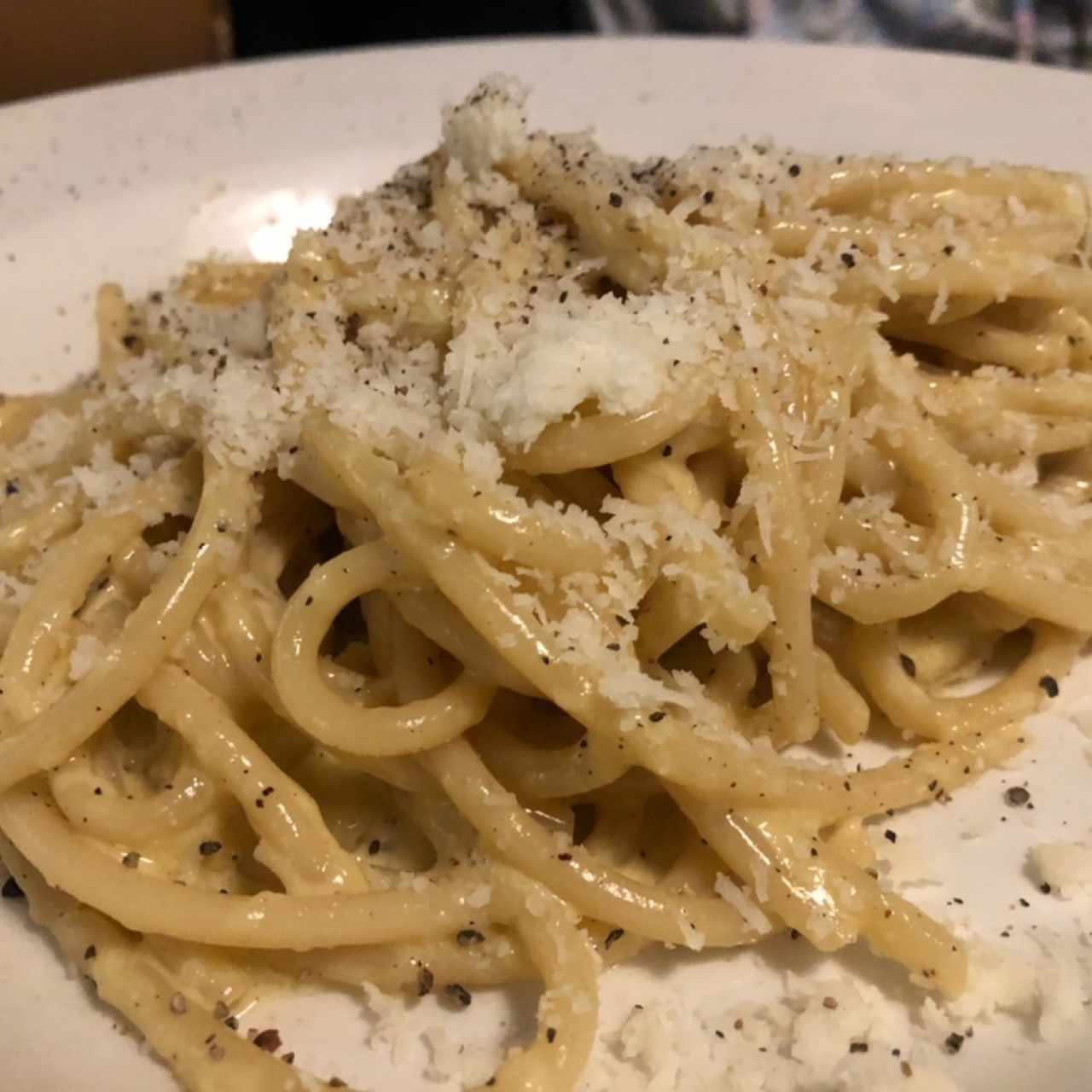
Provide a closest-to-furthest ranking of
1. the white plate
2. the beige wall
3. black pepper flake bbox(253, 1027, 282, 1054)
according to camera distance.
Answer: black pepper flake bbox(253, 1027, 282, 1054), the white plate, the beige wall

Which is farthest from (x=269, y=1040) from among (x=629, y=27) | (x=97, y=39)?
(x=629, y=27)

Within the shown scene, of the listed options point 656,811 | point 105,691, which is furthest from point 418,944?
point 105,691

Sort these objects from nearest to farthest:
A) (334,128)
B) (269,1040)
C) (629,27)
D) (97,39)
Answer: (269,1040), (334,128), (97,39), (629,27)

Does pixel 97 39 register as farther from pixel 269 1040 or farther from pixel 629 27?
pixel 269 1040

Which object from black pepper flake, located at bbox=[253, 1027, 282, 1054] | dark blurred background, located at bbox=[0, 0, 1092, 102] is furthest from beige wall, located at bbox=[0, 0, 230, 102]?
black pepper flake, located at bbox=[253, 1027, 282, 1054]

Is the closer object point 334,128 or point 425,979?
point 425,979

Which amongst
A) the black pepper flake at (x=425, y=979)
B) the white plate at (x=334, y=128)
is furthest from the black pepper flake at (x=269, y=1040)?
the white plate at (x=334, y=128)

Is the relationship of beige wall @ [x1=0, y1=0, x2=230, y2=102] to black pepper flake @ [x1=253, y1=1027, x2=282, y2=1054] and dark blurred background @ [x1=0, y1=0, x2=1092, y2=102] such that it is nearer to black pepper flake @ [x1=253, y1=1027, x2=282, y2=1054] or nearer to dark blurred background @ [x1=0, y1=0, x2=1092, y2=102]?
dark blurred background @ [x1=0, y1=0, x2=1092, y2=102]

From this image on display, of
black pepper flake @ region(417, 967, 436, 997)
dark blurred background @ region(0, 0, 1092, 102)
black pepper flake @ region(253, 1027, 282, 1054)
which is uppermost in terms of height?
dark blurred background @ region(0, 0, 1092, 102)

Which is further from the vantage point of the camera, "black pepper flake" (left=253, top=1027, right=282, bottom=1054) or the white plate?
the white plate
